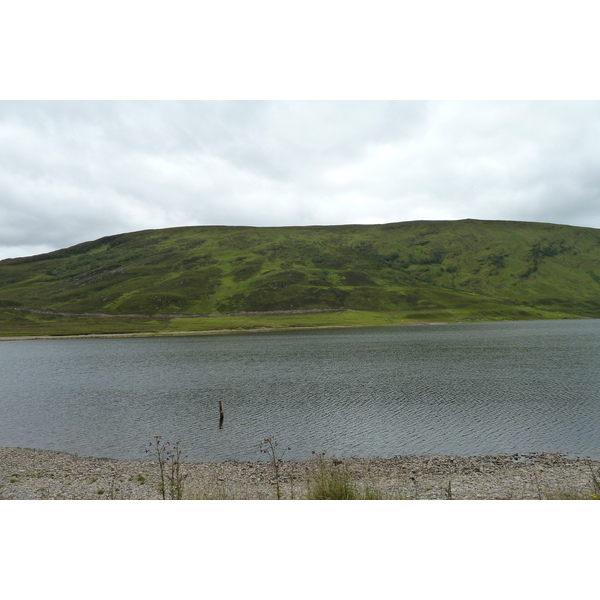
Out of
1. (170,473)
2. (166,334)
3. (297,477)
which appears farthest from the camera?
(166,334)

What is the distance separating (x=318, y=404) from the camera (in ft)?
144

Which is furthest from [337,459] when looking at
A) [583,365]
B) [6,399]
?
[583,365]

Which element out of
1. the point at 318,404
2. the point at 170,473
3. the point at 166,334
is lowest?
the point at 170,473

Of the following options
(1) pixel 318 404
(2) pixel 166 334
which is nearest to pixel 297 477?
(1) pixel 318 404

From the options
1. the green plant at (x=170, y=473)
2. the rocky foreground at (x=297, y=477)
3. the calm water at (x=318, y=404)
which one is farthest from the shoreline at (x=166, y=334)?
the rocky foreground at (x=297, y=477)

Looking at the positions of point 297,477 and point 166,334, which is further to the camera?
point 166,334

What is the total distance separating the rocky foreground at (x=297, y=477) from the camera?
798 inches

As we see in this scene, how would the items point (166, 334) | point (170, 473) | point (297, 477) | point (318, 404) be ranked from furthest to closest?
point (166, 334), point (318, 404), point (170, 473), point (297, 477)

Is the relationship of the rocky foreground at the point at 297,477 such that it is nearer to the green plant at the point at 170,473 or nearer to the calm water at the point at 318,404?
the green plant at the point at 170,473

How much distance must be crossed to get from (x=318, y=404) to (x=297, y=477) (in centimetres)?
2017

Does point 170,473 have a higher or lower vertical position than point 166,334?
lower

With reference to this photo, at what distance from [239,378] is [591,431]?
43.0m

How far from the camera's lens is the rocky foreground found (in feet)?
66.5

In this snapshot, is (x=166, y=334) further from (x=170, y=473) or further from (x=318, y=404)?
(x=170, y=473)
